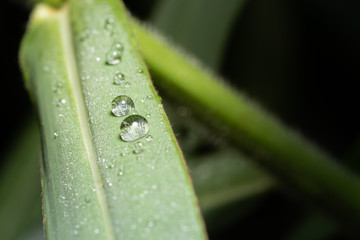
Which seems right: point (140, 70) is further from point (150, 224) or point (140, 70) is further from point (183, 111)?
point (183, 111)

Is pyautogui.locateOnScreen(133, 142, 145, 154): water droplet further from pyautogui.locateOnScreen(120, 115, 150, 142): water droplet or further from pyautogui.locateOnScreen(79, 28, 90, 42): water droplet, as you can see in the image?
pyautogui.locateOnScreen(79, 28, 90, 42): water droplet

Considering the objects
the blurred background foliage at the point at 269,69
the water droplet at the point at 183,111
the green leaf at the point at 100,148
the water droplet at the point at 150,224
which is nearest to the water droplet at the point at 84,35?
the green leaf at the point at 100,148

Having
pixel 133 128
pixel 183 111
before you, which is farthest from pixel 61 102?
pixel 183 111

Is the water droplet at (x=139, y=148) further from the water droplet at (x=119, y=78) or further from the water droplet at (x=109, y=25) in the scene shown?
the water droplet at (x=109, y=25)

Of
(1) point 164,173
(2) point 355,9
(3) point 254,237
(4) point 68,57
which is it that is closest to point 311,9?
(2) point 355,9

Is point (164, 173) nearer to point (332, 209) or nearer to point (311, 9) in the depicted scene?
point (332, 209)

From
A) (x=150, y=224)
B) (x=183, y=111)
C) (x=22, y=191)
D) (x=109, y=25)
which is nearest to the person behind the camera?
(x=150, y=224)

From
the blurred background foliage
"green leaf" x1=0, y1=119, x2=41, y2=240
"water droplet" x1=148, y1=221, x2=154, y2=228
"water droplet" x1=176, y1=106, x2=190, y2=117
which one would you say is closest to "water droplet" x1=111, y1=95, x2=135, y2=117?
"water droplet" x1=148, y1=221, x2=154, y2=228
